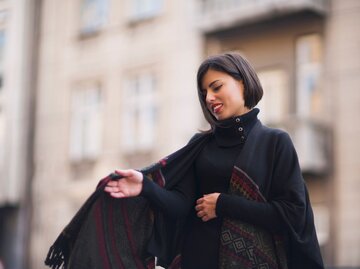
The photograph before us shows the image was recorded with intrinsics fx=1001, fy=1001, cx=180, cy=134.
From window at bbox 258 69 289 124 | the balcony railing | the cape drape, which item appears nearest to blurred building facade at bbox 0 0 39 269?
the balcony railing

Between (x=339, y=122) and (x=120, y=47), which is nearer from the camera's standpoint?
(x=339, y=122)

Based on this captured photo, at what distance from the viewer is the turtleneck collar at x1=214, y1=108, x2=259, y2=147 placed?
365cm

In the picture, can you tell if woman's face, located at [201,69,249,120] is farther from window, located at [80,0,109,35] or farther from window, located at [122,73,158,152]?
window, located at [80,0,109,35]

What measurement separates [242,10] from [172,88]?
2601 mm

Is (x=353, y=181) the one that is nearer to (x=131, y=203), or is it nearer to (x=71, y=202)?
(x=71, y=202)

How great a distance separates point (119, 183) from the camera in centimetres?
358

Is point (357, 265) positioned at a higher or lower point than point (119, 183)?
lower

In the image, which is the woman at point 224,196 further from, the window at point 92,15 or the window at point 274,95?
the window at point 92,15

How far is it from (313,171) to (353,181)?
75 cm

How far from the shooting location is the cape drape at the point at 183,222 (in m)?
3.47

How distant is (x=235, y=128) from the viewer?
12.0 feet

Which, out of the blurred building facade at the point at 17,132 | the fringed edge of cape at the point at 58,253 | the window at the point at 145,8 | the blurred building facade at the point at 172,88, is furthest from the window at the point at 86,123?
the fringed edge of cape at the point at 58,253

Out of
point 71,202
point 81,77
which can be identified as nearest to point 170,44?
point 81,77

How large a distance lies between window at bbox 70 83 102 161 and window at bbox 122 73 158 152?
905 millimetres
